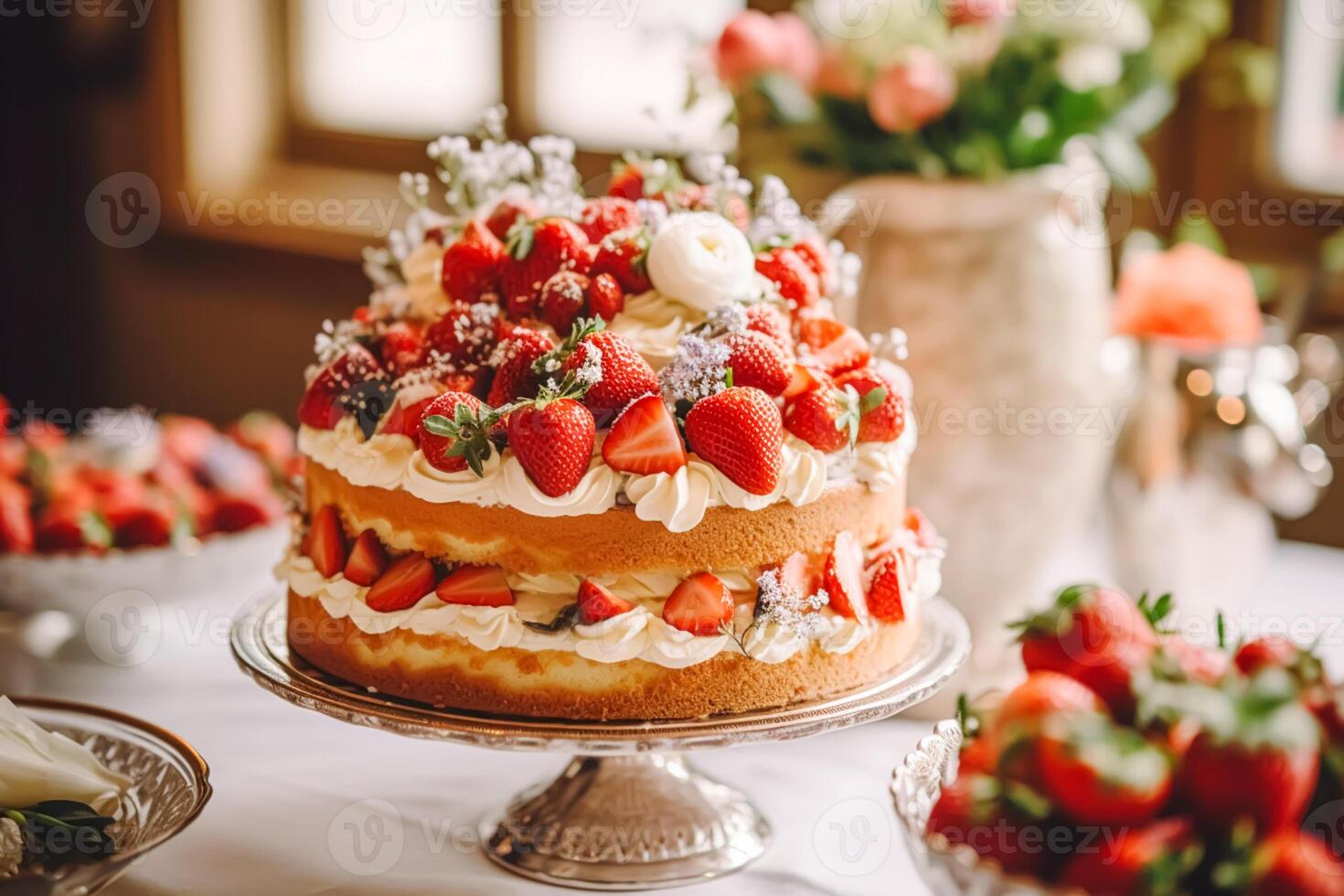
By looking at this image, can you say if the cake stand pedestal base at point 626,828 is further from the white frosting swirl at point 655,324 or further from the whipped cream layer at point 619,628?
the white frosting swirl at point 655,324

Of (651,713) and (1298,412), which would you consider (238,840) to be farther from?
(1298,412)

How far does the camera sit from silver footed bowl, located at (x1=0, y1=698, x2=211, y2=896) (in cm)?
149

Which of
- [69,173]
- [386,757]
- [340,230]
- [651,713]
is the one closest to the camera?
[651,713]

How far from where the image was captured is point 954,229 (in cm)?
219

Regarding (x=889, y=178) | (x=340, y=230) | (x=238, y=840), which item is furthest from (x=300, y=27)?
(x=238, y=840)

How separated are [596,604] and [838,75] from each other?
0.98 metres

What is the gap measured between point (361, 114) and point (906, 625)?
4.08m

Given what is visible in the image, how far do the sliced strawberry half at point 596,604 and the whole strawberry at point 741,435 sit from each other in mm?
189

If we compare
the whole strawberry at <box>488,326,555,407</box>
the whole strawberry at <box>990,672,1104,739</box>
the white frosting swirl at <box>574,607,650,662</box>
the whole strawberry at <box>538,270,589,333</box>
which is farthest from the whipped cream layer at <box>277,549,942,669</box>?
the whole strawberry at <box>990,672,1104,739</box>

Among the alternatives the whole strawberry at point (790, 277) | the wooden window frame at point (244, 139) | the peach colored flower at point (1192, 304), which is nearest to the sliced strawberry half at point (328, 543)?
the whole strawberry at point (790, 277)

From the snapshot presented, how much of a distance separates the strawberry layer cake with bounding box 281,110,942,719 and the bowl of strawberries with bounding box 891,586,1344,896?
0.38 m

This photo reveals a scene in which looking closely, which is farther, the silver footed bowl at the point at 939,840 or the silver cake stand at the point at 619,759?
the silver cake stand at the point at 619,759

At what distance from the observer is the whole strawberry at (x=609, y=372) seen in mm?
1647

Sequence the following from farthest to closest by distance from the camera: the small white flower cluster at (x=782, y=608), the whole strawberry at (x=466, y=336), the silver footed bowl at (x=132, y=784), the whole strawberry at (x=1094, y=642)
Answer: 1. the whole strawberry at (x=466, y=336)
2. the small white flower cluster at (x=782, y=608)
3. the silver footed bowl at (x=132, y=784)
4. the whole strawberry at (x=1094, y=642)
